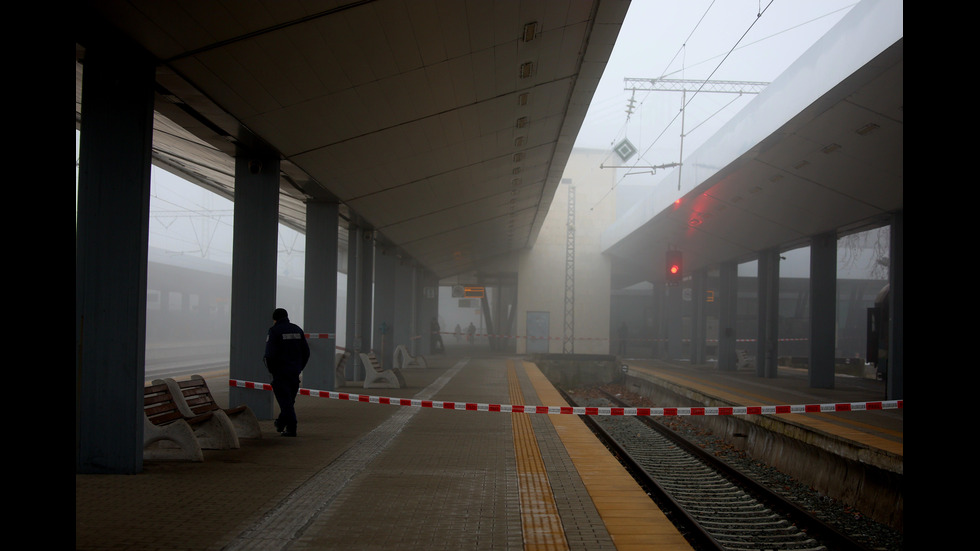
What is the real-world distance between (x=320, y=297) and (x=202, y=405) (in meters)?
5.59

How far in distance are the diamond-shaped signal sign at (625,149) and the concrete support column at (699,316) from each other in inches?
327

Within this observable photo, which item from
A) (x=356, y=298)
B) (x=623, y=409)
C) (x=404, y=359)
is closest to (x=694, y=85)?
(x=356, y=298)

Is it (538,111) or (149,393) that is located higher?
(538,111)

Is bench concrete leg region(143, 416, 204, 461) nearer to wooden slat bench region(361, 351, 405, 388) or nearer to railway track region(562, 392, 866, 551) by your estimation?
railway track region(562, 392, 866, 551)

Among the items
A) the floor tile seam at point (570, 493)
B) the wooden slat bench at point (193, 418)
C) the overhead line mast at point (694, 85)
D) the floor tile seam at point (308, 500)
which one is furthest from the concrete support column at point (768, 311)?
the wooden slat bench at point (193, 418)

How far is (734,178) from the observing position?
1598cm

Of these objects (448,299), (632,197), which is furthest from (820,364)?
(448,299)

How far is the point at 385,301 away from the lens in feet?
76.0

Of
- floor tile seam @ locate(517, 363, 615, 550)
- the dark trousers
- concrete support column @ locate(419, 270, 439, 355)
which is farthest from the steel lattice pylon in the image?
the dark trousers

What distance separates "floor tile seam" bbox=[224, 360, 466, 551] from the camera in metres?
4.88

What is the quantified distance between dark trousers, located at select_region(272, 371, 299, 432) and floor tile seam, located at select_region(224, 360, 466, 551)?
2.98ft

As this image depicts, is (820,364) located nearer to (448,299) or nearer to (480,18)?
(480,18)

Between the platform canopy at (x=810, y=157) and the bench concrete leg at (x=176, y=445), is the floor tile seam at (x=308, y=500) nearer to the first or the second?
the bench concrete leg at (x=176, y=445)

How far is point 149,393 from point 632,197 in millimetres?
52496
